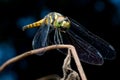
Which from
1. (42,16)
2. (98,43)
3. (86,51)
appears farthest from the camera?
(42,16)

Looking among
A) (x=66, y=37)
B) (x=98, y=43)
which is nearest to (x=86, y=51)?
(x=98, y=43)

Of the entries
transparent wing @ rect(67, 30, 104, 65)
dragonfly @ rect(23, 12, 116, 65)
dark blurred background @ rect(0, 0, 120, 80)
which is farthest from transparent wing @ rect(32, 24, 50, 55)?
dark blurred background @ rect(0, 0, 120, 80)

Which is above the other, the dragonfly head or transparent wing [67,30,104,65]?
the dragonfly head

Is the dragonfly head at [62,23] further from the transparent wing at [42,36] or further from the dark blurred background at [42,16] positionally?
the dark blurred background at [42,16]

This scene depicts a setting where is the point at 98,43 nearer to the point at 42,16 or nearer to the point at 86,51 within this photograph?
the point at 86,51

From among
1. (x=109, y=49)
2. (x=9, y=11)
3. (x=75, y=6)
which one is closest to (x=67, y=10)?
(x=75, y=6)

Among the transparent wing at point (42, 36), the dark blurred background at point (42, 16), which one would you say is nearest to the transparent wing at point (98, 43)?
the transparent wing at point (42, 36)

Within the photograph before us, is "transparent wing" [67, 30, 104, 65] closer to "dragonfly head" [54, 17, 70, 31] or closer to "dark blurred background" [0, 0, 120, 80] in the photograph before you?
"dragonfly head" [54, 17, 70, 31]

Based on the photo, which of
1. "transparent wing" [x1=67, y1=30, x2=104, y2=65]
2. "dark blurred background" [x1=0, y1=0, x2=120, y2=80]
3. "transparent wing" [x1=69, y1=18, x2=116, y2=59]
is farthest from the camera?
"dark blurred background" [x1=0, y1=0, x2=120, y2=80]
